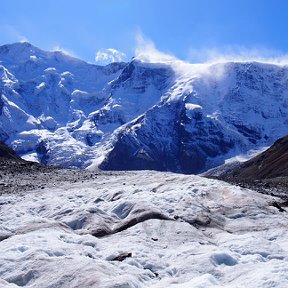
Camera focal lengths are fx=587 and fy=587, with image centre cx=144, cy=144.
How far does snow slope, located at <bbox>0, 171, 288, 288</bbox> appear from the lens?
17031mm

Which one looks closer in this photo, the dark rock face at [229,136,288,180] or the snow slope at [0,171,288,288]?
the snow slope at [0,171,288,288]

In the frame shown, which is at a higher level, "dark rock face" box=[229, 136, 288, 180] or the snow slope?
"dark rock face" box=[229, 136, 288, 180]

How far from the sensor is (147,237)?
22516 mm

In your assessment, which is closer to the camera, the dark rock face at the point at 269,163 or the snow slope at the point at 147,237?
the snow slope at the point at 147,237

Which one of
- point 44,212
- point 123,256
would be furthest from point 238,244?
point 44,212

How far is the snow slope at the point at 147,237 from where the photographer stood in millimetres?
17031

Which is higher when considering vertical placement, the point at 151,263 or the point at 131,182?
the point at 131,182

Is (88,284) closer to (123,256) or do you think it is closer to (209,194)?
(123,256)

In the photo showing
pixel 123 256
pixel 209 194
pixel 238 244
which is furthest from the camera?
pixel 209 194

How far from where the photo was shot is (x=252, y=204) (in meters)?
28.2

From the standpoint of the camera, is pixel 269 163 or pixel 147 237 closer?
pixel 147 237

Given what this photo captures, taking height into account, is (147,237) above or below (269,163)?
below

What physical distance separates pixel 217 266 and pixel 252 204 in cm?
1015

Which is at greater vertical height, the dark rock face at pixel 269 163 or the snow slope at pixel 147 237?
the dark rock face at pixel 269 163
